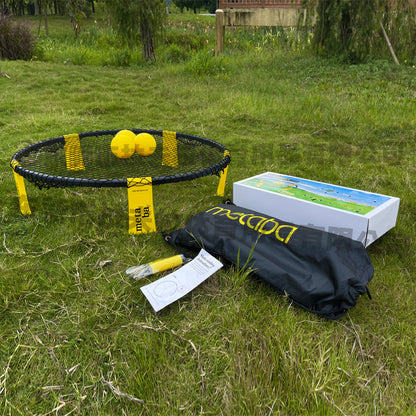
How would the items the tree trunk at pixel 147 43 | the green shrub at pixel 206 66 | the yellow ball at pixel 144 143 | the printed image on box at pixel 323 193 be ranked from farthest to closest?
1. the tree trunk at pixel 147 43
2. the green shrub at pixel 206 66
3. the yellow ball at pixel 144 143
4. the printed image on box at pixel 323 193

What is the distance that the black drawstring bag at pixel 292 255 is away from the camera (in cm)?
150

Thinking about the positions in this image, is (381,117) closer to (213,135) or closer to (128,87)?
(213,135)

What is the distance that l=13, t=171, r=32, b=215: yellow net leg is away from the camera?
2154 millimetres

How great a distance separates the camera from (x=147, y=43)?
7719 millimetres

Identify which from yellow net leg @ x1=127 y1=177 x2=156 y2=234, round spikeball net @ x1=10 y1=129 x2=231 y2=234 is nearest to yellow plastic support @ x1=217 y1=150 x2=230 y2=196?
round spikeball net @ x1=10 y1=129 x2=231 y2=234

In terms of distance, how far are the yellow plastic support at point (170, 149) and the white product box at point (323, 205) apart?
833 millimetres

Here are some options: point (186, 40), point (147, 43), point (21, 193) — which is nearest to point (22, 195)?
point (21, 193)

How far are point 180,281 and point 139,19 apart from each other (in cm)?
689

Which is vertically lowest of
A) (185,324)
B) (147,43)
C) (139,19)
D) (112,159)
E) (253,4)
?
(185,324)

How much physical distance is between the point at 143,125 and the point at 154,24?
427 centimetres

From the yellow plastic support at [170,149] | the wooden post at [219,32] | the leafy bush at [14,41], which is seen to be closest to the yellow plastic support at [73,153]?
the yellow plastic support at [170,149]

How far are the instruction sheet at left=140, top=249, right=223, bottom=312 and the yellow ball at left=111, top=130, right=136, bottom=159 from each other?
130 centimetres

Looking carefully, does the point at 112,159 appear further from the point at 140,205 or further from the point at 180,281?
the point at 180,281

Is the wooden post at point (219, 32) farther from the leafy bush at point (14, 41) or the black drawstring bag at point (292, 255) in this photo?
the black drawstring bag at point (292, 255)
